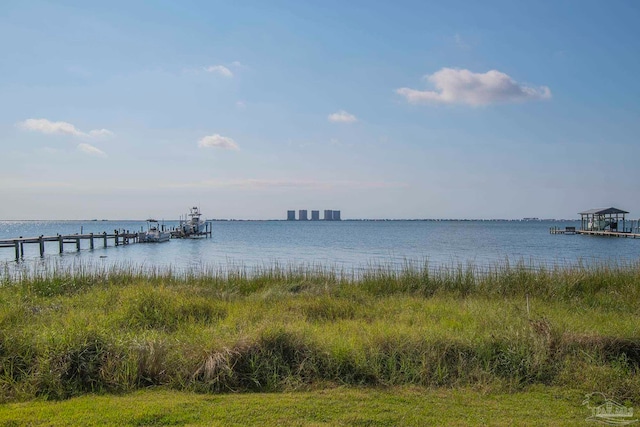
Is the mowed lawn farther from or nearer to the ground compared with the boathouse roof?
nearer to the ground

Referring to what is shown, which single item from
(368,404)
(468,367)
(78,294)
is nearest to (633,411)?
(468,367)

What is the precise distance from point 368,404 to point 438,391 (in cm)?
91

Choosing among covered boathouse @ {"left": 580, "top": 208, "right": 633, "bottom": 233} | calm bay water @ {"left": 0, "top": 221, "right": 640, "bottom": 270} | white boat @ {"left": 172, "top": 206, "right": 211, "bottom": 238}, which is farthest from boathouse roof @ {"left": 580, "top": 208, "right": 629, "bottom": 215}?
white boat @ {"left": 172, "top": 206, "right": 211, "bottom": 238}

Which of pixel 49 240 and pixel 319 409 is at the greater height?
pixel 49 240

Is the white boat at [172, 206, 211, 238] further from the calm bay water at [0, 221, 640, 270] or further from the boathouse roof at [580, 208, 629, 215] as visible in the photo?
the boathouse roof at [580, 208, 629, 215]

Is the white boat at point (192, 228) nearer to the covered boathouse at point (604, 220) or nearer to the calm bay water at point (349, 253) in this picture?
the calm bay water at point (349, 253)

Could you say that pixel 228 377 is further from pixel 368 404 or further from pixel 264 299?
pixel 264 299

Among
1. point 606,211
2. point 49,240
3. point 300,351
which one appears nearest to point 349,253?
point 49,240

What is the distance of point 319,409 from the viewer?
4508 mm

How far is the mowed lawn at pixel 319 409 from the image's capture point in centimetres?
422

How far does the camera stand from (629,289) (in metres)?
11.2

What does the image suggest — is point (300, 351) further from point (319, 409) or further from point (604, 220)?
point (604, 220)

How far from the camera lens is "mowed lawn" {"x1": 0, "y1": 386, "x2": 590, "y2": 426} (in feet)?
13.9

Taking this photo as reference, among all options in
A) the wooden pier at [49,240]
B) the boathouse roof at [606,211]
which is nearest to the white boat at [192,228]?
the wooden pier at [49,240]
